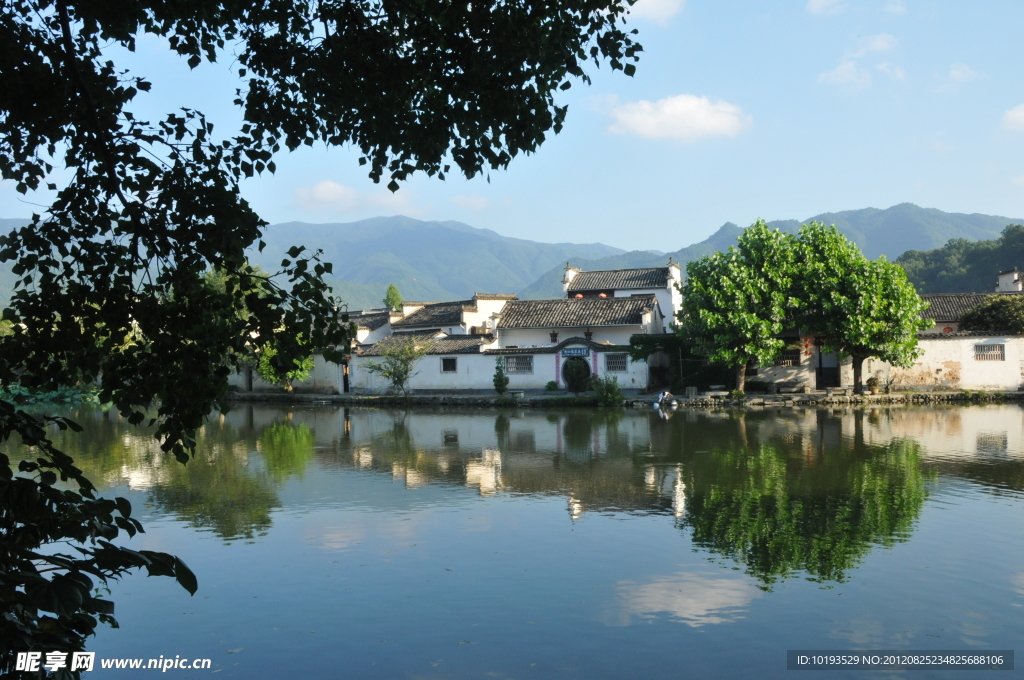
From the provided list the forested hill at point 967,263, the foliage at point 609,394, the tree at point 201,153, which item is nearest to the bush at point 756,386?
the foliage at point 609,394

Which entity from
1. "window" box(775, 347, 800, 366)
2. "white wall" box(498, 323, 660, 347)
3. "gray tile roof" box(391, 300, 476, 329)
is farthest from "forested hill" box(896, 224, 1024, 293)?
"gray tile roof" box(391, 300, 476, 329)

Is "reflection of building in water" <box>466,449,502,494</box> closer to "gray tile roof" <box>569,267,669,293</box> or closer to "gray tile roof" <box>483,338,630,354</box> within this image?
"gray tile roof" <box>483,338,630,354</box>

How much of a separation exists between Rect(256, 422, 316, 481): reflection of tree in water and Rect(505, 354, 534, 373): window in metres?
10.4

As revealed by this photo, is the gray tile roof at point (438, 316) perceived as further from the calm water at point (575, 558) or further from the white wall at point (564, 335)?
the calm water at point (575, 558)

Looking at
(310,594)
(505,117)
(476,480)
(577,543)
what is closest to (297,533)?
(310,594)

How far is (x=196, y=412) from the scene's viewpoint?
168 inches

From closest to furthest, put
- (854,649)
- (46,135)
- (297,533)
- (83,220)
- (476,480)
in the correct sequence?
(83,220), (46,135), (854,649), (297,533), (476,480)

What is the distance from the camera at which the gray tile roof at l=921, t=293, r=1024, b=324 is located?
1480 inches

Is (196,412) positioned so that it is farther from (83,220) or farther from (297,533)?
(297,533)

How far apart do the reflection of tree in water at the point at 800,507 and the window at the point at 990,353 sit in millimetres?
16867

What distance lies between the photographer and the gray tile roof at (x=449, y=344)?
34.5 meters

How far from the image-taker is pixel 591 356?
32188 millimetres

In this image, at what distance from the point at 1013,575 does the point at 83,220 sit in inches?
337

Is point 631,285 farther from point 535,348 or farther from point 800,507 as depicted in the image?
point 800,507
